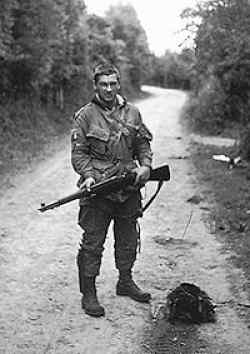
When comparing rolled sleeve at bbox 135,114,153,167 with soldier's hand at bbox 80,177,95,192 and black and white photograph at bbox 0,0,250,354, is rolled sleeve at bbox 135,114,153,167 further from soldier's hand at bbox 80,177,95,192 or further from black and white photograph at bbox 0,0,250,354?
soldier's hand at bbox 80,177,95,192

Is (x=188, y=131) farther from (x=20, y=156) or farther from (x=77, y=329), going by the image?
(x=77, y=329)

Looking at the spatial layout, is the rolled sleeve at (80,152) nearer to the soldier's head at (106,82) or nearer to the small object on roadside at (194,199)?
the soldier's head at (106,82)

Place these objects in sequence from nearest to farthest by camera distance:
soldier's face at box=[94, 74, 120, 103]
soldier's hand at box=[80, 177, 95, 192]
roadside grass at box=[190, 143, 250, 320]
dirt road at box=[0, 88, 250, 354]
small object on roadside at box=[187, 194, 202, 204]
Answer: dirt road at box=[0, 88, 250, 354] → soldier's hand at box=[80, 177, 95, 192] → soldier's face at box=[94, 74, 120, 103] → roadside grass at box=[190, 143, 250, 320] → small object on roadside at box=[187, 194, 202, 204]

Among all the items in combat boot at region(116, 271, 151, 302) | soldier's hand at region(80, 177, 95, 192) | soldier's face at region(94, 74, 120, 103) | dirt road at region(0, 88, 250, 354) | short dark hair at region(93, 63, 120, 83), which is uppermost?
short dark hair at region(93, 63, 120, 83)

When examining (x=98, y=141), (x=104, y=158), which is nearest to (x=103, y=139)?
(x=98, y=141)

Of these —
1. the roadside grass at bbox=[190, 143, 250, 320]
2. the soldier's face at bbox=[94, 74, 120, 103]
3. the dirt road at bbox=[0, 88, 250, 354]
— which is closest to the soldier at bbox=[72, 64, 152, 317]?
the soldier's face at bbox=[94, 74, 120, 103]

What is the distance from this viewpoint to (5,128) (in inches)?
631

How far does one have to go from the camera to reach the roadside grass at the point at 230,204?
22.6 feet

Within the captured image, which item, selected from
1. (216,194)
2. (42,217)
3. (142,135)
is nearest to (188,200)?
(216,194)

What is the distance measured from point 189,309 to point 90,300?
924mm

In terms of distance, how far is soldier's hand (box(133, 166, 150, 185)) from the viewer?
4863mm

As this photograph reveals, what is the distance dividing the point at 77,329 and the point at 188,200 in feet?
18.3

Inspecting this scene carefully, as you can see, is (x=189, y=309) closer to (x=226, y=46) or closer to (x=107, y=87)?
(x=107, y=87)

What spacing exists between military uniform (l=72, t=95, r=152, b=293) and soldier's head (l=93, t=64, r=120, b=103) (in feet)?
0.32
